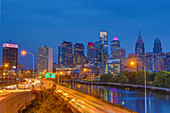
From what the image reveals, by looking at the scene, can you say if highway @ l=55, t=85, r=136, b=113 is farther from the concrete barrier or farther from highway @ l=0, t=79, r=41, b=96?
highway @ l=0, t=79, r=41, b=96

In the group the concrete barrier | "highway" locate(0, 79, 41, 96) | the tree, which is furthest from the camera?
the tree

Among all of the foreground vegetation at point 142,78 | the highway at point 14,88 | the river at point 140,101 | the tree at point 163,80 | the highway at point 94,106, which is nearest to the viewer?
the highway at point 94,106

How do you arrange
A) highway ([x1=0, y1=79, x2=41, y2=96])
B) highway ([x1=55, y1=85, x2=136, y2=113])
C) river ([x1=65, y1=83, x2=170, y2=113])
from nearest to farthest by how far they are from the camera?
highway ([x1=55, y1=85, x2=136, y2=113]) → highway ([x1=0, y1=79, x2=41, y2=96]) → river ([x1=65, y1=83, x2=170, y2=113])

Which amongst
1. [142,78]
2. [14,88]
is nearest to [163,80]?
[142,78]

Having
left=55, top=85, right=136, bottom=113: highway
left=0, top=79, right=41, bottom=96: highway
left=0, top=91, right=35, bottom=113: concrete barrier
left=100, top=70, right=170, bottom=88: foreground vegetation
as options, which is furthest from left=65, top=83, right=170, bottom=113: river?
left=0, top=91, right=35, bottom=113: concrete barrier

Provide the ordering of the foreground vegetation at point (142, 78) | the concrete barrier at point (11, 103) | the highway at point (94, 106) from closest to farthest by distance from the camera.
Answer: the concrete barrier at point (11, 103), the highway at point (94, 106), the foreground vegetation at point (142, 78)

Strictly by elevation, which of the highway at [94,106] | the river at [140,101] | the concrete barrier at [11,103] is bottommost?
the river at [140,101]

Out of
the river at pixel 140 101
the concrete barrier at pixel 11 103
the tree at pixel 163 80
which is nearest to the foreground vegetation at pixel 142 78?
the tree at pixel 163 80

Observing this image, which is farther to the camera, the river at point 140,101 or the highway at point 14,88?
the river at point 140,101

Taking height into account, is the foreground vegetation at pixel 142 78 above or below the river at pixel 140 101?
above

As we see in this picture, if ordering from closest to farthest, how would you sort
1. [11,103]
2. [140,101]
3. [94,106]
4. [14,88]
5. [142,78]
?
[11,103] < [94,106] < [14,88] < [140,101] < [142,78]

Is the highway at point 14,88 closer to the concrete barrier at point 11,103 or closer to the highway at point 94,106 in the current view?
the concrete barrier at point 11,103

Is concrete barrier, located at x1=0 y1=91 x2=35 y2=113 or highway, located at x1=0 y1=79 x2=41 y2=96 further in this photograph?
highway, located at x1=0 y1=79 x2=41 y2=96

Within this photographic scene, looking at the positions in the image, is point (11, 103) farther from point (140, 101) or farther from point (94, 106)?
point (140, 101)
